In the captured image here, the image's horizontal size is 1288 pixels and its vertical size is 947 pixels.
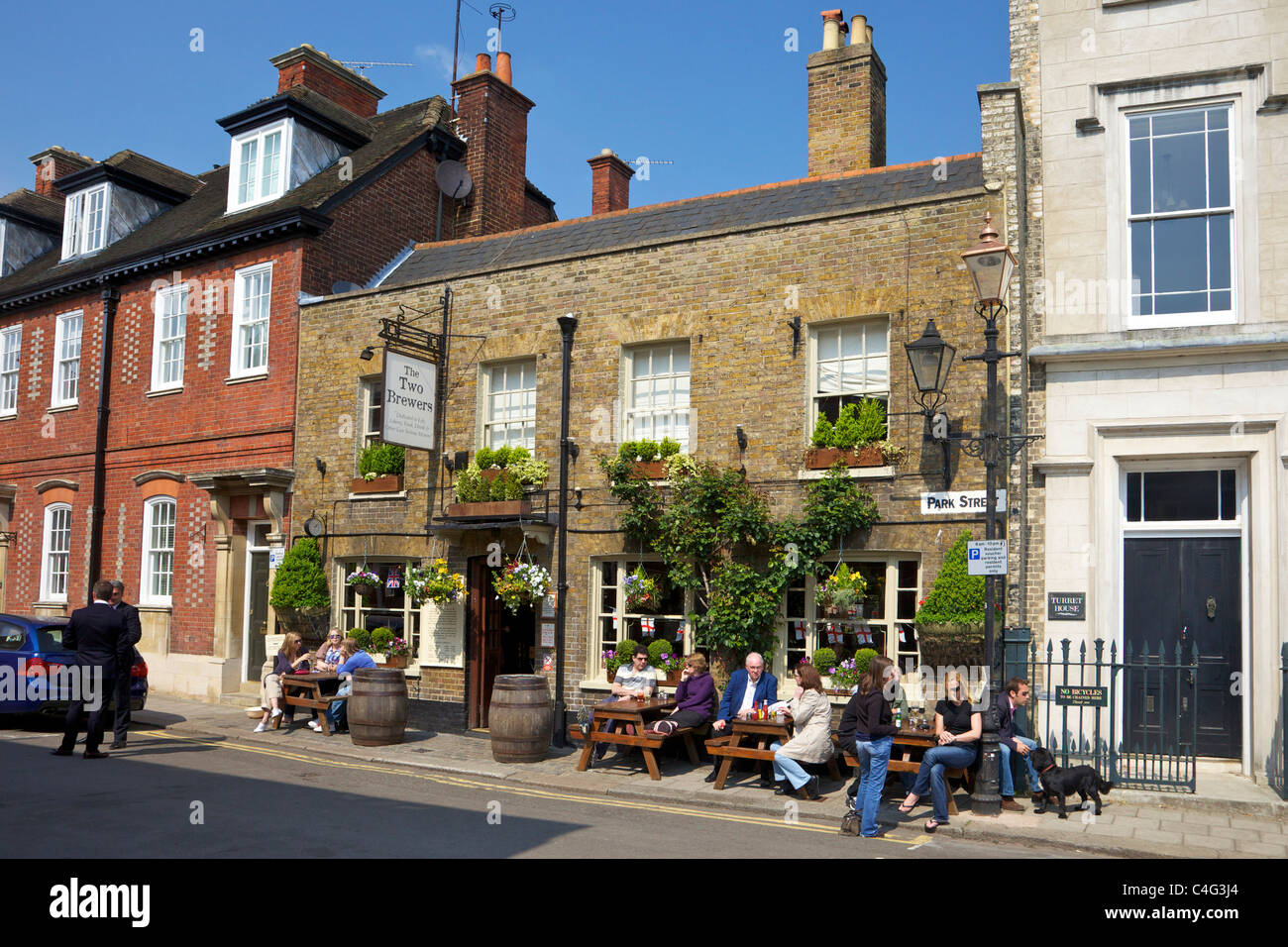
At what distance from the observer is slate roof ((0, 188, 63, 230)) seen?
2569 cm

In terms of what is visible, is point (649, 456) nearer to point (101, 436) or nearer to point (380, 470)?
point (380, 470)

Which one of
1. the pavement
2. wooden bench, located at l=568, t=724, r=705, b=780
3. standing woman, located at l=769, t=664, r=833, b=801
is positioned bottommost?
the pavement

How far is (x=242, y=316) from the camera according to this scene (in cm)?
1850

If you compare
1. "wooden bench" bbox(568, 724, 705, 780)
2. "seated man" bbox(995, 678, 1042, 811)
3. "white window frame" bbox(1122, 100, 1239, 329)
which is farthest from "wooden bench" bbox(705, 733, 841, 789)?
"white window frame" bbox(1122, 100, 1239, 329)

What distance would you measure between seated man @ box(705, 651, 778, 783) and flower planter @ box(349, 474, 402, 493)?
686 cm

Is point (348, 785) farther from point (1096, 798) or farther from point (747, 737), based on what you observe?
point (1096, 798)

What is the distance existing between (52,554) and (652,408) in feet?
49.7

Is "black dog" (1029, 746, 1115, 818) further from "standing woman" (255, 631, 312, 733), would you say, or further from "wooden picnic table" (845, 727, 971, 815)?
"standing woman" (255, 631, 312, 733)

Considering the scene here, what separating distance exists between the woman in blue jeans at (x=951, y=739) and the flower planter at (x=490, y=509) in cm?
637

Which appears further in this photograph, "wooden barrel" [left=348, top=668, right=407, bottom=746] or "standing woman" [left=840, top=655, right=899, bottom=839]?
"wooden barrel" [left=348, top=668, right=407, bottom=746]

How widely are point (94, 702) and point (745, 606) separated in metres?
7.63

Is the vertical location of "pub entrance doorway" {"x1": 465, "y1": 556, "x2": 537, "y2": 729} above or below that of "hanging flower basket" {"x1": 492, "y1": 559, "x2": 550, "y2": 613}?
below

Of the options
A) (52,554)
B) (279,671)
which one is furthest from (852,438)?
(52,554)

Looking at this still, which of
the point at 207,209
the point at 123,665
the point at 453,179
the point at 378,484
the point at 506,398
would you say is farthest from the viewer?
the point at 207,209
